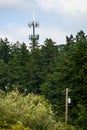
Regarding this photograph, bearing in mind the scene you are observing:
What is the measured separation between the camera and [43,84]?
8531cm

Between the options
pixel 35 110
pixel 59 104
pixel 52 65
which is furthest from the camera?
pixel 52 65

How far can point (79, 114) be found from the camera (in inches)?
2217

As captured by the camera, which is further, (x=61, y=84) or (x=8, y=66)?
(x=8, y=66)

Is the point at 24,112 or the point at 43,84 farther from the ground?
the point at 43,84

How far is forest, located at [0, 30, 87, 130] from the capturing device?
3453cm

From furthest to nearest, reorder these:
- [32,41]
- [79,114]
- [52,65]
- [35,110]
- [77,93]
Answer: [32,41] < [52,65] < [77,93] < [79,114] < [35,110]

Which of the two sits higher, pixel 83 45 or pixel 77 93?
pixel 83 45

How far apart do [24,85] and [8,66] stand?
7.30m

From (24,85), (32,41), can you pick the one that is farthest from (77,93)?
(32,41)

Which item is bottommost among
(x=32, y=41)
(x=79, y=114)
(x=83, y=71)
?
(x=79, y=114)

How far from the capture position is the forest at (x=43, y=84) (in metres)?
34.5

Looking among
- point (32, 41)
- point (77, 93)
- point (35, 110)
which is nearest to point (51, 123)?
point (35, 110)

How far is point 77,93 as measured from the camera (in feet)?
201

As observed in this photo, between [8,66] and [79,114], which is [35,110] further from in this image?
[8,66]
